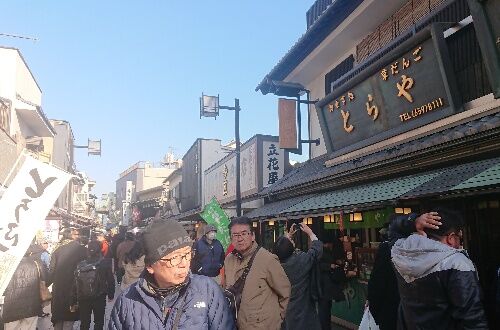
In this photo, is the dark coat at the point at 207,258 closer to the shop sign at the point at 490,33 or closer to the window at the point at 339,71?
the window at the point at 339,71

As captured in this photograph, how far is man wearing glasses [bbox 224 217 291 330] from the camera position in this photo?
4.09m

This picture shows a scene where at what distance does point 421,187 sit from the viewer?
5.99m

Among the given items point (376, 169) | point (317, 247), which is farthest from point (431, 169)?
point (317, 247)

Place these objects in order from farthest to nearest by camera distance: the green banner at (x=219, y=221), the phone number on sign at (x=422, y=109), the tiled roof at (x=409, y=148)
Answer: the green banner at (x=219, y=221) < the phone number on sign at (x=422, y=109) < the tiled roof at (x=409, y=148)

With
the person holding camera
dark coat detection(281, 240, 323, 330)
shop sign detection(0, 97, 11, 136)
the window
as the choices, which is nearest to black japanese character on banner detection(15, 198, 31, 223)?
the person holding camera

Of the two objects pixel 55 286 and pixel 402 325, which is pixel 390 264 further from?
pixel 55 286

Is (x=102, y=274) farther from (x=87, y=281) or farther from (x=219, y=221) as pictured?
(x=219, y=221)

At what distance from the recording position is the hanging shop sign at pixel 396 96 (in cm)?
654

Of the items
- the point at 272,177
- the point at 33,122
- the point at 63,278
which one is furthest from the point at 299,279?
the point at 33,122

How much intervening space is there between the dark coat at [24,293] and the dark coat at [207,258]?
11.6 ft

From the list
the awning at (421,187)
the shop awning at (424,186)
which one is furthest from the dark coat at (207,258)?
the shop awning at (424,186)

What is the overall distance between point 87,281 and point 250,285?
4378mm

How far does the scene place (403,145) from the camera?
7613 millimetres

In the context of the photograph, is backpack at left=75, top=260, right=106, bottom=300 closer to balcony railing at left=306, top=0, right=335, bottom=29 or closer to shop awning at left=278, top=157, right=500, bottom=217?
shop awning at left=278, top=157, right=500, bottom=217
